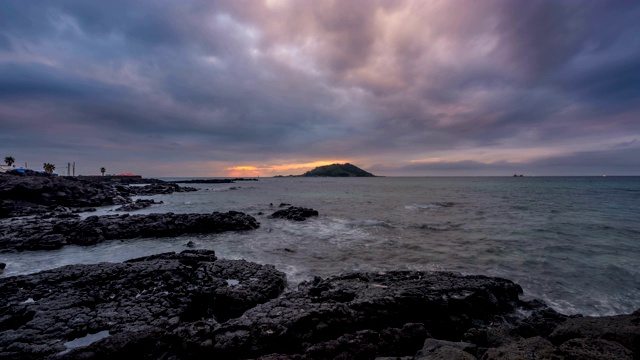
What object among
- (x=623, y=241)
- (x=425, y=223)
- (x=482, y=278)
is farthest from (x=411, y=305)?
(x=623, y=241)

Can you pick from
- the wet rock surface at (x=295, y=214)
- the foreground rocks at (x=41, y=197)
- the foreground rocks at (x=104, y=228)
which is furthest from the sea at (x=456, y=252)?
the foreground rocks at (x=41, y=197)

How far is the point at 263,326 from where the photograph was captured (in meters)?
6.09

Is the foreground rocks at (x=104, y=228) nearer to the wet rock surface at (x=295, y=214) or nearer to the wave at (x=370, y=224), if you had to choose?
the wet rock surface at (x=295, y=214)

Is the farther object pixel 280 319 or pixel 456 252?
pixel 456 252

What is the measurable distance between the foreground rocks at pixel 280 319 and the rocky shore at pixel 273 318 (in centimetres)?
3

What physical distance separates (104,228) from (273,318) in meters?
18.5

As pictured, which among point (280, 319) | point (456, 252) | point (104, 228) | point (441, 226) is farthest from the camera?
point (441, 226)

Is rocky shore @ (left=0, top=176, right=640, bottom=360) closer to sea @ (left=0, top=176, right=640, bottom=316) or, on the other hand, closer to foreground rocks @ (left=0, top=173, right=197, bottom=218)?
sea @ (left=0, top=176, right=640, bottom=316)

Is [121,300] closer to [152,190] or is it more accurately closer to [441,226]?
[441,226]

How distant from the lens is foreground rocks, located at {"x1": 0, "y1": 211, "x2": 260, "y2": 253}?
15461mm

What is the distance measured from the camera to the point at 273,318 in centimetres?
639

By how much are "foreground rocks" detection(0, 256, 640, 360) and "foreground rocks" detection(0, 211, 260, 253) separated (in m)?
8.63

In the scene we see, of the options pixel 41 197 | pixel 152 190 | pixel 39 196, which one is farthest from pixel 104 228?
pixel 152 190

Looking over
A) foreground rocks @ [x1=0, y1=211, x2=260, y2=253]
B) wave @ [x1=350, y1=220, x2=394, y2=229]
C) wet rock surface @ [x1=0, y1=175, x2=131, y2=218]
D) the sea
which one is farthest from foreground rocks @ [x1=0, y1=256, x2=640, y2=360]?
wet rock surface @ [x1=0, y1=175, x2=131, y2=218]
